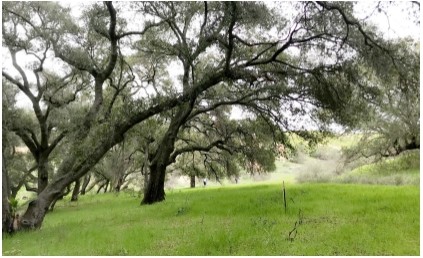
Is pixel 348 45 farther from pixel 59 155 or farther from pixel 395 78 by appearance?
pixel 59 155

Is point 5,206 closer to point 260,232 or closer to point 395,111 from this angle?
point 260,232

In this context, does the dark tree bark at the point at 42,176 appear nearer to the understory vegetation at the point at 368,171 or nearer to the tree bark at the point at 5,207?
the tree bark at the point at 5,207

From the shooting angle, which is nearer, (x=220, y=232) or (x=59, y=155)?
(x=220, y=232)

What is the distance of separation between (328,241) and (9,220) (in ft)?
34.8

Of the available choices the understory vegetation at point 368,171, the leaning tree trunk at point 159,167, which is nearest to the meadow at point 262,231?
the leaning tree trunk at point 159,167

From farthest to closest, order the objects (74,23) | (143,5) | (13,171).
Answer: (13,171) < (74,23) < (143,5)

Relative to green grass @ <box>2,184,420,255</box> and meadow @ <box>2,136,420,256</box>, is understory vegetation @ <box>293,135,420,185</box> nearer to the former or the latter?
meadow @ <box>2,136,420,256</box>

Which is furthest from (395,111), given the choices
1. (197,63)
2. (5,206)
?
(5,206)


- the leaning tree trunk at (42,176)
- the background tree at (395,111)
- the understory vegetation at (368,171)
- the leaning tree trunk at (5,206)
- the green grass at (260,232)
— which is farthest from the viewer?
the understory vegetation at (368,171)

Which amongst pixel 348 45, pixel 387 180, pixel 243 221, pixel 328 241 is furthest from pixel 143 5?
pixel 387 180

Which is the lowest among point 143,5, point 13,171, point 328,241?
point 328,241

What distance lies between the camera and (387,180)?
29.0 meters

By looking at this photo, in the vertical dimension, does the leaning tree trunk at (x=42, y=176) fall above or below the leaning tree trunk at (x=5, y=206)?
above

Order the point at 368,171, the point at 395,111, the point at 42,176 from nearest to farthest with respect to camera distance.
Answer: the point at 42,176 → the point at 395,111 → the point at 368,171
